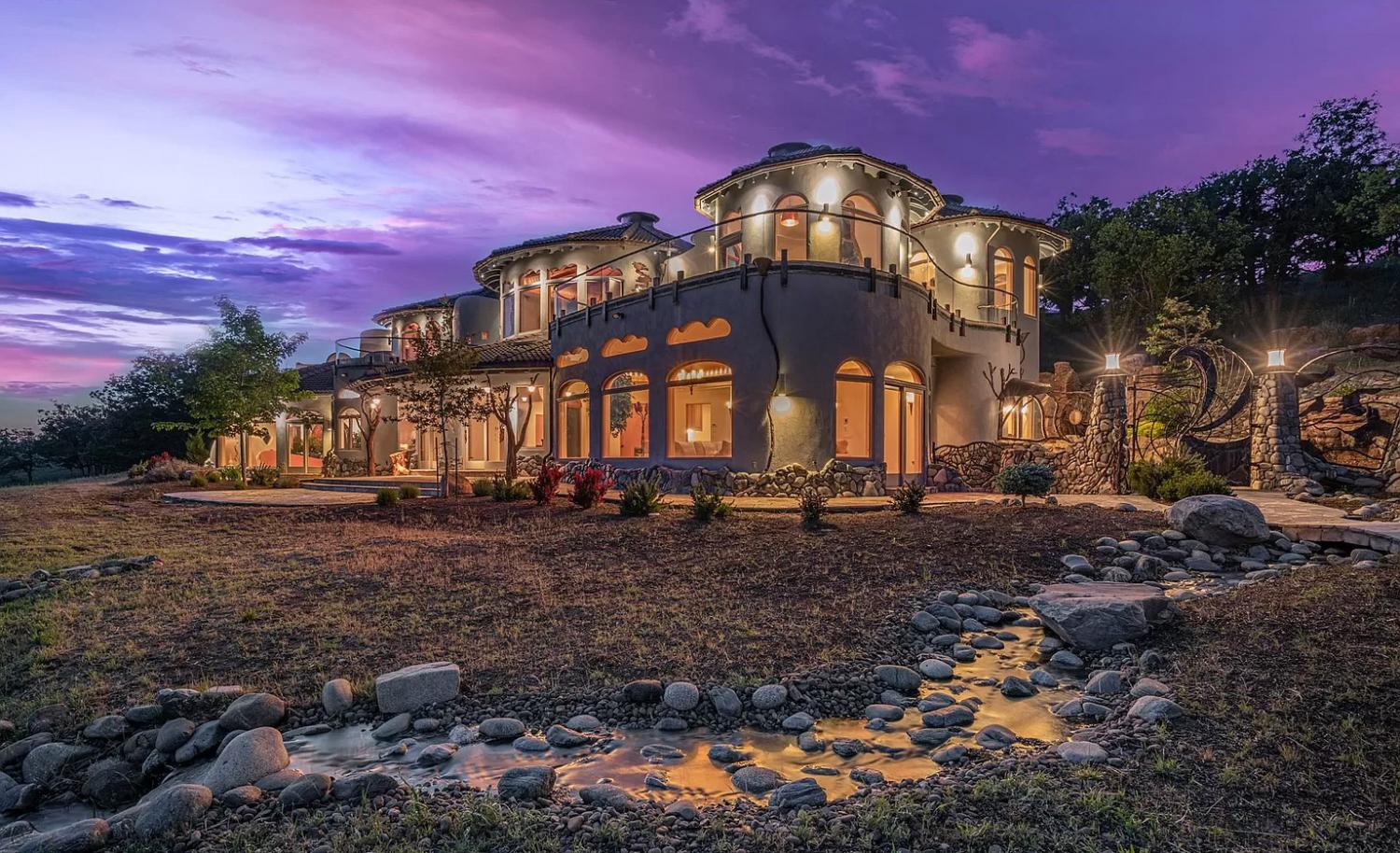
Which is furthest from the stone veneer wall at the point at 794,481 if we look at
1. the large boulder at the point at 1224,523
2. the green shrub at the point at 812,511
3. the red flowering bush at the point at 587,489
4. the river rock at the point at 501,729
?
the river rock at the point at 501,729

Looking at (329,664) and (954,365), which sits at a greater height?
(954,365)

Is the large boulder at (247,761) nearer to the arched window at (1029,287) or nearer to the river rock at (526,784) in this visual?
the river rock at (526,784)

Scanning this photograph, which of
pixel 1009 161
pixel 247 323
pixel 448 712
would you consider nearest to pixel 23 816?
pixel 448 712

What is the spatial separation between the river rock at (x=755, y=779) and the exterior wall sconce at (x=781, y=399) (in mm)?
11245

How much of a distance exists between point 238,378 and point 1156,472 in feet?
86.5

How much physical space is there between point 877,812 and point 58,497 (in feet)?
73.1

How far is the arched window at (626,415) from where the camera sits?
17547mm

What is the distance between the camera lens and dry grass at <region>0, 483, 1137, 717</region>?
5316 millimetres

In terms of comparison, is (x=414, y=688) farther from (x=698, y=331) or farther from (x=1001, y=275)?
(x=1001, y=275)

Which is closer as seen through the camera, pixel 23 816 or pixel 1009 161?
pixel 23 816

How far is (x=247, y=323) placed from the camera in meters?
23.7

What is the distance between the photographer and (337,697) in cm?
469

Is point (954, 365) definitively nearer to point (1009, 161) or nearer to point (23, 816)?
point (23, 816)

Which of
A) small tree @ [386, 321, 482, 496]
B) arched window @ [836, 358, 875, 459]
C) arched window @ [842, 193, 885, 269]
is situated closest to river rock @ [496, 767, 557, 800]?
arched window @ [836, 358, 875, 459]
